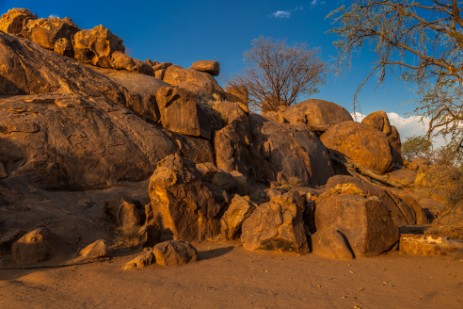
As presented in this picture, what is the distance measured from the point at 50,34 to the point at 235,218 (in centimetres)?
907

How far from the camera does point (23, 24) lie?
12.6 metres

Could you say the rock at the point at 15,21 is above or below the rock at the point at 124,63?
above

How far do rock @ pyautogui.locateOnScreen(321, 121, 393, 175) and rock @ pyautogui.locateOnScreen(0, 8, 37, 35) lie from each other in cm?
1212

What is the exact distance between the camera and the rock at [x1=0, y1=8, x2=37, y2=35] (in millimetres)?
12633

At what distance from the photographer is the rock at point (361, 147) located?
51.7 ft

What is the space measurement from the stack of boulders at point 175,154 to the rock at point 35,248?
10.3 inches

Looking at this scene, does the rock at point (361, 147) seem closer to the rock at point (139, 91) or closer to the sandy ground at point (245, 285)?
the rock at point (139, 91)

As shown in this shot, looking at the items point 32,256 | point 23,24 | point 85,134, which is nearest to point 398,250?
point 32,256

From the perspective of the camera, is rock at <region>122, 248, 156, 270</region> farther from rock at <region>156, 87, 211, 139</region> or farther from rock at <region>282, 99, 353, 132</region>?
rock at <region>282, 99, 353, 132</region>

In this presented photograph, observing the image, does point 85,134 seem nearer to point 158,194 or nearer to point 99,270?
point 158,194

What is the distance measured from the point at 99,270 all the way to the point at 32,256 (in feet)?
3.20

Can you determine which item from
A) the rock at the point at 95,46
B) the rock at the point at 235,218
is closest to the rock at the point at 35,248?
the rock at the point at 235,218

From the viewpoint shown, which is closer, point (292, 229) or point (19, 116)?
point (292, 229)

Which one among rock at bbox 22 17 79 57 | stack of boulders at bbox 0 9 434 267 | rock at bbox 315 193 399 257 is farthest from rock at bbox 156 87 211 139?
rock at bbox 315 193 399 257
